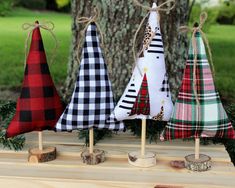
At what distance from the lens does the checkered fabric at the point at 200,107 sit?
1.27 meters

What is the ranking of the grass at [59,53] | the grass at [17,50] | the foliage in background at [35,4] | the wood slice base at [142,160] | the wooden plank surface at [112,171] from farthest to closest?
the foliage in background at [35,4], the grass at [17,50], the grass at [59,53], the wood slice base at [142,160], the wooden plank surface at [112,171]

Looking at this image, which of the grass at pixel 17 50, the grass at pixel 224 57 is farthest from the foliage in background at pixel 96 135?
the grass at pixel 17 50

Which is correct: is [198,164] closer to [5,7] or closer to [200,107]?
[200,107]

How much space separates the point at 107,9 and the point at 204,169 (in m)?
0.93

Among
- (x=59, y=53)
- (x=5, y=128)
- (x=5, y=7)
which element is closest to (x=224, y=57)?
(x=59, y=53)

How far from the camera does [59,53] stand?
15.4ft

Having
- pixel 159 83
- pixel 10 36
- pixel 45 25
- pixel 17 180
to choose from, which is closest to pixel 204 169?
pixel 159 83

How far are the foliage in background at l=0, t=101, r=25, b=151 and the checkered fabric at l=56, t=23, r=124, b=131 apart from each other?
225 mm

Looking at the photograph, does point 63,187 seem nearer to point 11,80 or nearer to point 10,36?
point 11,80

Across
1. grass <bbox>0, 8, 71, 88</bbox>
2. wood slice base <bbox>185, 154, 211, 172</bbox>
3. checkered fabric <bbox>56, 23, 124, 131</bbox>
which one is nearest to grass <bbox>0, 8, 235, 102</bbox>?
grass <bbox>0, 8, 71, 88</bbox>

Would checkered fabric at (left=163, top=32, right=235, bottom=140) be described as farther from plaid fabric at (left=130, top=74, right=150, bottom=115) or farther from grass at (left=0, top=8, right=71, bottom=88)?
grass at (left=0, top=8, right=71, bottom=88)

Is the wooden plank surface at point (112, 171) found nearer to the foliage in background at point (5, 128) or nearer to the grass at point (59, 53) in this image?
the foliage in background at point (5, 128)

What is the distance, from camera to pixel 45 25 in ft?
4.47

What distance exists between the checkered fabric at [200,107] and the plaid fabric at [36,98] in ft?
1.27
